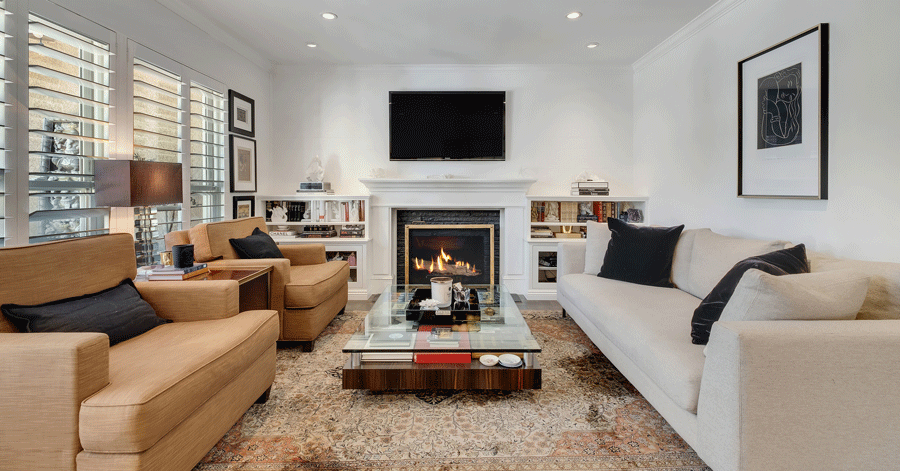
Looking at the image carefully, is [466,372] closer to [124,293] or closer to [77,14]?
[124,293]

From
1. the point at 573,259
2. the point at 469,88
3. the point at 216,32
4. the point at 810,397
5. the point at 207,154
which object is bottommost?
the point at 810,397

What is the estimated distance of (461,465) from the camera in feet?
Answer: 5.87

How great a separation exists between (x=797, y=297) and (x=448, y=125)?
3.85 meters

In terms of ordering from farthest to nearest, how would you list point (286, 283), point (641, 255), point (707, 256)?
point (641, 255) → point (286, 283) → point (707, 256)

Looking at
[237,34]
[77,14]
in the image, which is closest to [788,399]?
[77,14]

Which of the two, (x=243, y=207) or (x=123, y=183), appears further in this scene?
(x=243, y=207)

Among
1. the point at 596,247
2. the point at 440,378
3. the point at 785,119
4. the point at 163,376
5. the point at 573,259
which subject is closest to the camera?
the point at 163,376

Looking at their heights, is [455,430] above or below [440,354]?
below

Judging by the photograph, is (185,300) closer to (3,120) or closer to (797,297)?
(3,120)

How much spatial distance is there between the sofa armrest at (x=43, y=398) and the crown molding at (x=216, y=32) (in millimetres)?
2761

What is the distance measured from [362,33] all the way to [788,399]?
12.7ft

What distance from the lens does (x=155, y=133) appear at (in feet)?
10.1

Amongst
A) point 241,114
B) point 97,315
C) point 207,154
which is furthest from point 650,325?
point 241,114

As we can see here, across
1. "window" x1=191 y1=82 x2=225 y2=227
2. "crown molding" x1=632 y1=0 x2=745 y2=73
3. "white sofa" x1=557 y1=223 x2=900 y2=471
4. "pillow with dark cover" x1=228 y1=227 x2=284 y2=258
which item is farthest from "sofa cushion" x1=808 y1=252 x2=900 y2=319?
"window" x1=191 y1=82 x2=225 y2=227
